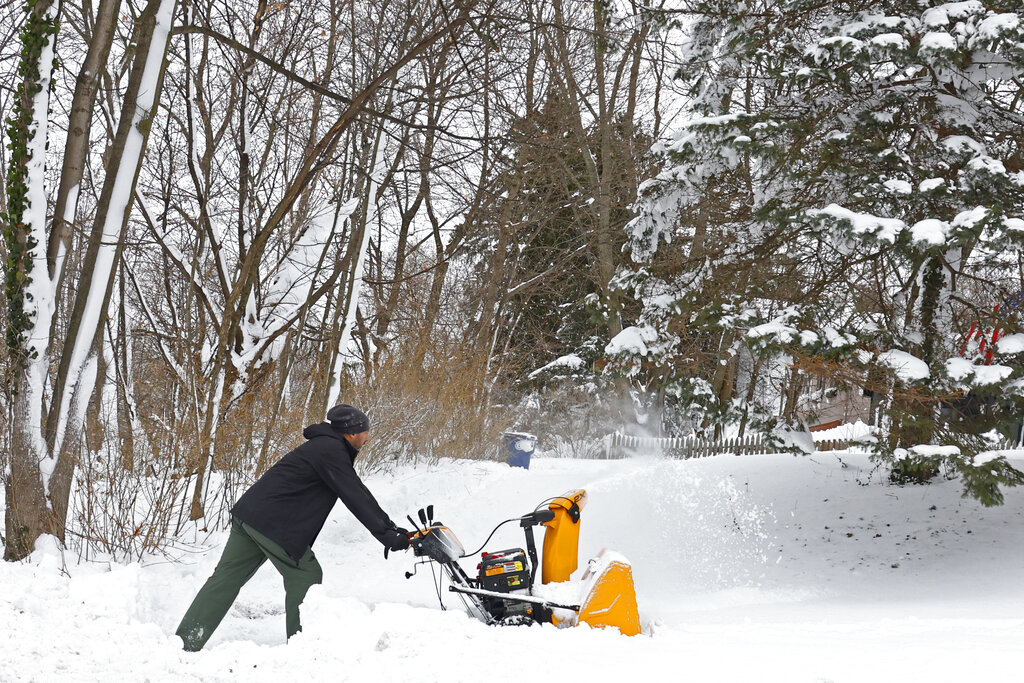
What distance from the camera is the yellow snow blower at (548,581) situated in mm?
4797

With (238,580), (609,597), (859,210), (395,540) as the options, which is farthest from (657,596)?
(238,580)

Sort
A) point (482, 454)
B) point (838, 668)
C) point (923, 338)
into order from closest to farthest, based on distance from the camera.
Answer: point (838, 668) → point (923, 338) → point (482, 454)

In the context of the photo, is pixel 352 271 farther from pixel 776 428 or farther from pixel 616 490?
pixel 776 428

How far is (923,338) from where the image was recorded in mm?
8047

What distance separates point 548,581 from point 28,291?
13.4 ft

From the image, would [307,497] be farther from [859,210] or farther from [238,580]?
[859,210]

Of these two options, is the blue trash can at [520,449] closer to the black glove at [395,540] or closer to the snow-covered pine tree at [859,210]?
the snow-covered pine tree at [859,210]

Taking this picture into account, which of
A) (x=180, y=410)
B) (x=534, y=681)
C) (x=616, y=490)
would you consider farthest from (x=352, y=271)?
(x=534, y=681)

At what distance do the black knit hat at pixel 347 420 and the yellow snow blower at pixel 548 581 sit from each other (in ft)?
2.07

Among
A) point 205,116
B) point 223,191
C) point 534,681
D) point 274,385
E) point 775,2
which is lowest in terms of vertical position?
point 534,681

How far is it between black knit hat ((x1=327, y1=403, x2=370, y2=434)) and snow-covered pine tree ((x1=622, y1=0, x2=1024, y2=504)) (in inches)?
149

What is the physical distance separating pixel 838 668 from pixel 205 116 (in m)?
9.28

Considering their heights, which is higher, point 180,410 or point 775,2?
point 775,2

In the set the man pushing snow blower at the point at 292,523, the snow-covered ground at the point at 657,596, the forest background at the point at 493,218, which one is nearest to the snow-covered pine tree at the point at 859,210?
the forest background at the point at 493,218
